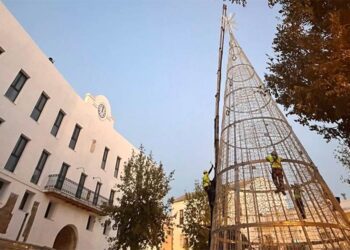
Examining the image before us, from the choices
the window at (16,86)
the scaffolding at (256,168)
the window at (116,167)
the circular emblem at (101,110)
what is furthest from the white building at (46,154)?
the scaffolding at (256,168)

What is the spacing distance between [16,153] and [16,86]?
13.9 ft

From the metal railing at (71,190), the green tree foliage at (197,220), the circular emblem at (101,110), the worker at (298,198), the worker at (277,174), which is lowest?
the worker at (298,198)

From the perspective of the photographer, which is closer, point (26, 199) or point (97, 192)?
point (26, 199)

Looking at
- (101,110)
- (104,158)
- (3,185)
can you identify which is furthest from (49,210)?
(101,110)

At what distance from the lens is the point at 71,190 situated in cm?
2070

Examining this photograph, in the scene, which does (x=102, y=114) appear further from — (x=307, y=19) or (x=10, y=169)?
(x=307, y=19)

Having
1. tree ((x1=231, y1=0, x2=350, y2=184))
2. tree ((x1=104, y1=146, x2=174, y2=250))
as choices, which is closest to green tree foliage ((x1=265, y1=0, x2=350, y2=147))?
tree ((x1=231, y1=0, x2=350, y2=184))

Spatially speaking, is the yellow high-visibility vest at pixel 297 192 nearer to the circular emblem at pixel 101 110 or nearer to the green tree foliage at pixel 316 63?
→ the green tree foliage at pixel 316 63

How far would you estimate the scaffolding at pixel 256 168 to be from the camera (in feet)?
26.0

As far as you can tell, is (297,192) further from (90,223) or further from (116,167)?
(116,167)

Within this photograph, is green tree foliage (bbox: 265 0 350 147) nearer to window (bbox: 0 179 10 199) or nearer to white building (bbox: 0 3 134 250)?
white building (bbox: 0 3 134 250)

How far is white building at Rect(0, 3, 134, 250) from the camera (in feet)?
53.8

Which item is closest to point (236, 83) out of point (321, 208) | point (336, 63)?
point (336, 63)

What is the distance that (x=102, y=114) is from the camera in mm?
26812
